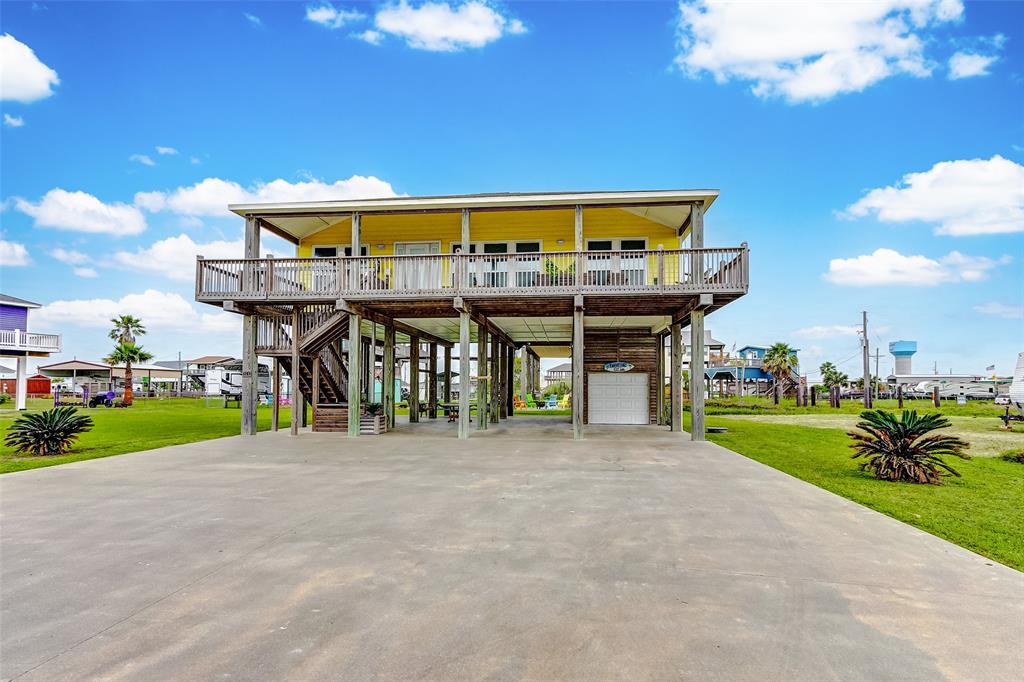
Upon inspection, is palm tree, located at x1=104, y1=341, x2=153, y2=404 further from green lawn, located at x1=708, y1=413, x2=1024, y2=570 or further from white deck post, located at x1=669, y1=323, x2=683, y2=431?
green lawn, located at x1=708, y1=413, x2=1024, y2=570

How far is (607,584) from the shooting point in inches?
155

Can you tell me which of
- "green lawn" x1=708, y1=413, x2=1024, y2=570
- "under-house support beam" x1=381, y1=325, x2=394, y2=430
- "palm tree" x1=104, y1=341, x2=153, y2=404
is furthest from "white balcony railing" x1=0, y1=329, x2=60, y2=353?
"green lawn" x1=708, y1=413, x2=1024, y2=570

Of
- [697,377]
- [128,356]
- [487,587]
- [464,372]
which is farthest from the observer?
[128,356]

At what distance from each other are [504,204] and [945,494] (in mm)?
11516

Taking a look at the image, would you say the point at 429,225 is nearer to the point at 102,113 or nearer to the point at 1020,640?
the point at 102,113

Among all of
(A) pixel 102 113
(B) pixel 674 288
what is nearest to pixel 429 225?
(B) pixel 674 288

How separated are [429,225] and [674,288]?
8.54 metres

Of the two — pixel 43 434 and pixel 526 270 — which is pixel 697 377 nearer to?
pixel 526 270

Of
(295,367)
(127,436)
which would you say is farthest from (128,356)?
(295,367)

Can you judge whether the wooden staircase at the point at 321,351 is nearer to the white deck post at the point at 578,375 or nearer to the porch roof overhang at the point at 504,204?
the porch roof overhang at the point at 504,204

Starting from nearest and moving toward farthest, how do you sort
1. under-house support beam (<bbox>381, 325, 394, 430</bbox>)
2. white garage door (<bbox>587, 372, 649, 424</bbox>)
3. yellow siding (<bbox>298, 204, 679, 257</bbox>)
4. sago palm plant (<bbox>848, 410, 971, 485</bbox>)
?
sago palm plant (<bbox>848, 410, 971, 485</bbox>) → yellow siding (<bbox>298, 204, 679, 257</bbox>) → under-house support beam (<bbox>381, 325, 394, 430</bbox>) → white garage door (<bbox>587, 372, 649, 424</bbox>)

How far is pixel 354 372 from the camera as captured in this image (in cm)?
1570

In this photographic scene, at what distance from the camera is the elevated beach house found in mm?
14219

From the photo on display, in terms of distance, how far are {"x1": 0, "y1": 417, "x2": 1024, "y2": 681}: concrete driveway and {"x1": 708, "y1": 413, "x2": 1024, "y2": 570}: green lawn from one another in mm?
563
